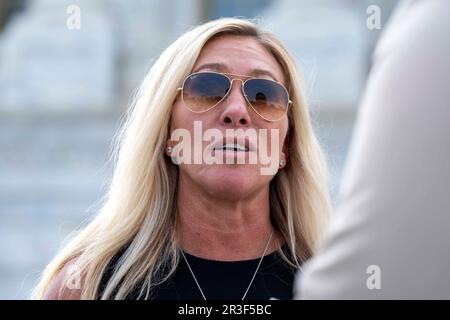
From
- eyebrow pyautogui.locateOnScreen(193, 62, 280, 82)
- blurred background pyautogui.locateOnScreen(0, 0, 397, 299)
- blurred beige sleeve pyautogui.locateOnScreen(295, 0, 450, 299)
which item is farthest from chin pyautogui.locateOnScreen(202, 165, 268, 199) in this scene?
blurred background pyautogui.locateOnScreen(0, 0, 397, 299)

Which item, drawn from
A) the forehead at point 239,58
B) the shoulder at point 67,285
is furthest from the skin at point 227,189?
the shoulder at point 67,285

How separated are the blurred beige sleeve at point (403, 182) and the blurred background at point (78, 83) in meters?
8.44

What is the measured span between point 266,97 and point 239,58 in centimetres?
14

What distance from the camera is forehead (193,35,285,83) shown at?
2.59 meters

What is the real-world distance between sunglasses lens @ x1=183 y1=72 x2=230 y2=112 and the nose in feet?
0.07

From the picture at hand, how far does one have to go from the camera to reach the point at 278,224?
105 inches

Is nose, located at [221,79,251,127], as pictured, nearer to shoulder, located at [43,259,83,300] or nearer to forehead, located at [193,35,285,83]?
forehead, located at [193,35,285,83]

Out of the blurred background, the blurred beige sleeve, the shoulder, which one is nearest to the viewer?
the blurred beige sleeve

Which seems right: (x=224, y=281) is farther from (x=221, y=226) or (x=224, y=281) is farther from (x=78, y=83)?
(x=78, y=83)

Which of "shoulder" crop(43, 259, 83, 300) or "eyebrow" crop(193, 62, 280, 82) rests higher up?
"eyebrow" crop(193, 62, 280, 82)

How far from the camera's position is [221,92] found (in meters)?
2.53

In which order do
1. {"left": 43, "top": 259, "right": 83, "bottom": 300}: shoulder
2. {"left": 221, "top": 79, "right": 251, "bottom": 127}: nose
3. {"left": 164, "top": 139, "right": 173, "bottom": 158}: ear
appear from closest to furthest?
1. {"left": 43, "top": 259, "right": 83, "bottom": 300}: shoulder
2. {"left": 221, "top": 79, "right": 251, "bottom": 127}: nose
3. {"left": 164, "top": 139, "right": 173, "bottom": 158}: ear

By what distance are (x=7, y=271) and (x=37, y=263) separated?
298 millimetres

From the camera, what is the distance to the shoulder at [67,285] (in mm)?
2381
